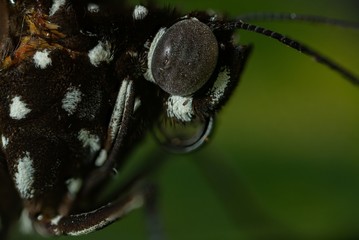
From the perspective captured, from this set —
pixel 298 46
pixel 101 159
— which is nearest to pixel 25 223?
pixel 101 159

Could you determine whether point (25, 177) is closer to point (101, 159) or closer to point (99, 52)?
point (101, 159)

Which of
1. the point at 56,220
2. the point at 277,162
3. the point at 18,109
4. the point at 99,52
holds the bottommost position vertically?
the point at 277,162

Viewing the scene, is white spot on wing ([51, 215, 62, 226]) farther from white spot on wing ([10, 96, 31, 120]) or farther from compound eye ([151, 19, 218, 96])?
compound eye ([151, 19, 218, 96])

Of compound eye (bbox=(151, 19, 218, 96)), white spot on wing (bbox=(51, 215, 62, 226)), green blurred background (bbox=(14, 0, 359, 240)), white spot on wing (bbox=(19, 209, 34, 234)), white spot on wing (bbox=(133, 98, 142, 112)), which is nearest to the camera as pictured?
compound eye (bbox=(151, 19, 218, 96))

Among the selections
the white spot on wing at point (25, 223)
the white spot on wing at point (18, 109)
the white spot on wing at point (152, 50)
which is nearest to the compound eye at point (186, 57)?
the white spot on wing at point (152, 50)

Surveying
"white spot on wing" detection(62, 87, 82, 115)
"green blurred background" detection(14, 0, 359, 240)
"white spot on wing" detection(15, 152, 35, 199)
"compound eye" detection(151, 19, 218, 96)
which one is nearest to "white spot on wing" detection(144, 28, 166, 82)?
"compound eye" detection(151, 19, 218, 96)
